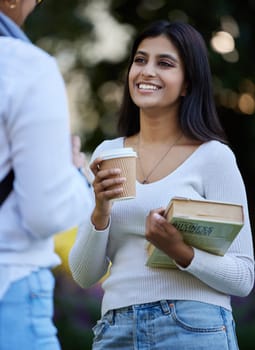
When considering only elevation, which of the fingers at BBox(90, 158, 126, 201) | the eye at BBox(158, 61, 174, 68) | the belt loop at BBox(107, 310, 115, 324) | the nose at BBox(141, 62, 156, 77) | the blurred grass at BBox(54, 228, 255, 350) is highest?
the eye at BBox(158, 61, 174, 68)

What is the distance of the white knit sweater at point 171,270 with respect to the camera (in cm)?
315

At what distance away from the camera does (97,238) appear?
3.23 meters

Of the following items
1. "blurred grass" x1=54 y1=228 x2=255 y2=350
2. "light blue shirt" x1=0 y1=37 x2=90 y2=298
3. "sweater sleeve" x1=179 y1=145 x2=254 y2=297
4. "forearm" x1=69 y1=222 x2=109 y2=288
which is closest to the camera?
"light blue shirt" x1=0 y1=37 x2=90 y2=298

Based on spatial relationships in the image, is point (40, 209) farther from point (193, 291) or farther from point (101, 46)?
point (101, 46)

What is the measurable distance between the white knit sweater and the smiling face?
9.6 inches

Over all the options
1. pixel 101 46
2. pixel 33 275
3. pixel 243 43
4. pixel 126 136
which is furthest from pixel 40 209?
pixel 101 46

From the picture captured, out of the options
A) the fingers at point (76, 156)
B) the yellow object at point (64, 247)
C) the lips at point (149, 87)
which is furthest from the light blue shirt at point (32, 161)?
the yellow object at point (64, 247)

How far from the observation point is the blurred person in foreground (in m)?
2.21

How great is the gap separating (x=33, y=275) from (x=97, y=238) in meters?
0.96

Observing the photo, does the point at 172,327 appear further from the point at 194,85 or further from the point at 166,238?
the point at 194,85

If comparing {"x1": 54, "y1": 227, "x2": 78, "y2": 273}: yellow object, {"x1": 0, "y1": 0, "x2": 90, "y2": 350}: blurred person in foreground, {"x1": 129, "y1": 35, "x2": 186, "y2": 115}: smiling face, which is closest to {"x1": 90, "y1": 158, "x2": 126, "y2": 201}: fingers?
{"x1": 129, "y1": 35, "x2": 186, "y2": 115}: smiling face

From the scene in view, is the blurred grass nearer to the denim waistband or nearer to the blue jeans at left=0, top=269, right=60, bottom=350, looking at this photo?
the denim waistband

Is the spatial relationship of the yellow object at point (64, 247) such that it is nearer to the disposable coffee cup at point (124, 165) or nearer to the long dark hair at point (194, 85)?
the long dark hair at point (194, 85)

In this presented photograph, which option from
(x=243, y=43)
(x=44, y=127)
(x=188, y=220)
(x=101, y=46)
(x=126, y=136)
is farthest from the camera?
(x=101, y=46)
